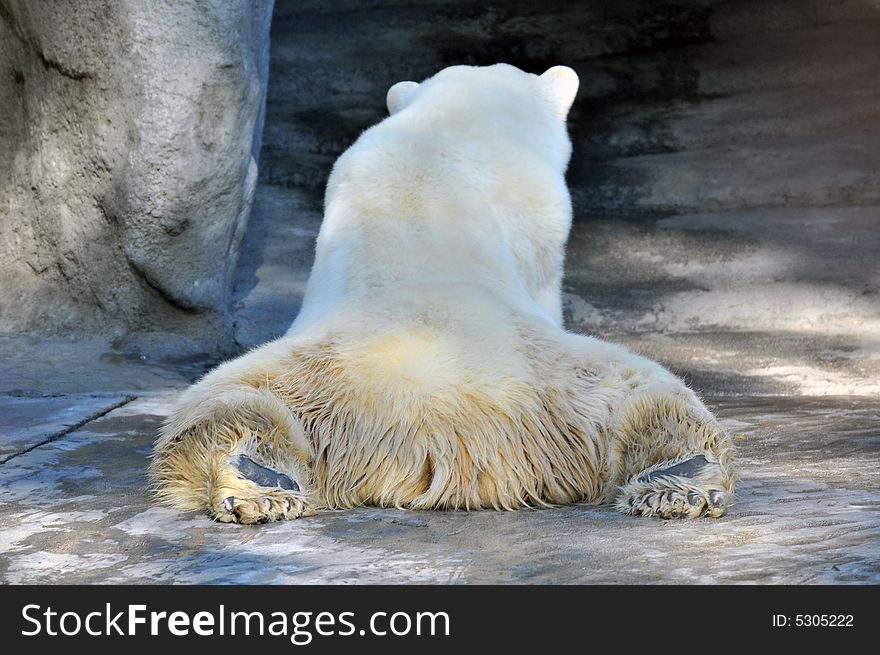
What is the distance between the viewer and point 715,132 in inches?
307

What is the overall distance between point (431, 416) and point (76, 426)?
56.0 inches

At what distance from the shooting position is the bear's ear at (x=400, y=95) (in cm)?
400

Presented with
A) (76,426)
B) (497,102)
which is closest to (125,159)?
(76,426)

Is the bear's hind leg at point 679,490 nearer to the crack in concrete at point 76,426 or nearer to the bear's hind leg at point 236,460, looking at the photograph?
the bear's hind leg at point 236,460

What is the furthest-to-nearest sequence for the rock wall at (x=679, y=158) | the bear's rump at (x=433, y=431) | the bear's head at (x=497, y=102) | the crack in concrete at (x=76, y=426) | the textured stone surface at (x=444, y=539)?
the rock wall at (x=679, y=158)
the bear's head at (x=497, y=102)
the crack in concrete at (x=76, y=426)
the bear's rump at (x=433, y=431)
the textured stone surface at (x=444, y=539)

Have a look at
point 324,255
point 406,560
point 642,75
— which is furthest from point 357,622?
point 642,75

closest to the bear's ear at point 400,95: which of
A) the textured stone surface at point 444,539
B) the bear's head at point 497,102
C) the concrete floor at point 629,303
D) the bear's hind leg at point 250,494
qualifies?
the bear's head at point 497,102

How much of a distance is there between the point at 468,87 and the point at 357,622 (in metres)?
2.24

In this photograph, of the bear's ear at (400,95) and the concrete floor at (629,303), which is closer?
the concrete floor at (629,303)

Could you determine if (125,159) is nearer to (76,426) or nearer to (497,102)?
(76,426)

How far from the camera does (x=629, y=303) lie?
6.06 meters

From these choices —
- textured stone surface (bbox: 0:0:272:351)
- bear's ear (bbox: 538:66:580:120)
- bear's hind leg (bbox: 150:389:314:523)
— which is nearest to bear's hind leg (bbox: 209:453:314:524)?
bear's hind leg (bbox: 150:389:314:523)

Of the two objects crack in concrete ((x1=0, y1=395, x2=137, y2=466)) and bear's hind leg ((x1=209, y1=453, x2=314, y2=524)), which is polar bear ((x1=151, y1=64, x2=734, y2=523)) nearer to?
bear's hind leg ((x1=209, y1=453, x2=314, y2=524))

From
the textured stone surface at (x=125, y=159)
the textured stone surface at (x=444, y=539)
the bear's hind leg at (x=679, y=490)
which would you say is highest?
the textured stone surface at (x=125, y=159)
